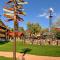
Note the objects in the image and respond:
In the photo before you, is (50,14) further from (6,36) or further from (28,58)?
(6,36)

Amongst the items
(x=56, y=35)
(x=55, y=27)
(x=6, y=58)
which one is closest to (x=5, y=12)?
(x=6, y=58)

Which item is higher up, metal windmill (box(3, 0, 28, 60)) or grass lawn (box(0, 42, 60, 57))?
metal windmill (box(3, 0, 28, 60))

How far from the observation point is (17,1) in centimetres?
2841

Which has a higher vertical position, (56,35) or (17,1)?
(17,1)

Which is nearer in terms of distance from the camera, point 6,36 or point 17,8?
point 17,8

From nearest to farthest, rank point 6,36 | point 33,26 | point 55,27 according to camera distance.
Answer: point 55,27, point 33,26, point 6,36

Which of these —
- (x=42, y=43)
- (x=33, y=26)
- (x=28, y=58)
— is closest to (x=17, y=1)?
(x=28, y=58)

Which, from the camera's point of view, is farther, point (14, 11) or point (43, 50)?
point (43, 50)

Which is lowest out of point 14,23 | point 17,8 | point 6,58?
point 6,58

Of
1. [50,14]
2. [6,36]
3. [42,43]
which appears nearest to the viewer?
[42,43]

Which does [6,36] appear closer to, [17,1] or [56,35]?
[56,35]

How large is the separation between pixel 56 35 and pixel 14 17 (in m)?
46.0

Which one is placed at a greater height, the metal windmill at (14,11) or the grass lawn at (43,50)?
→ the metal windmill at (14,11)

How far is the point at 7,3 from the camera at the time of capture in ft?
93.7
